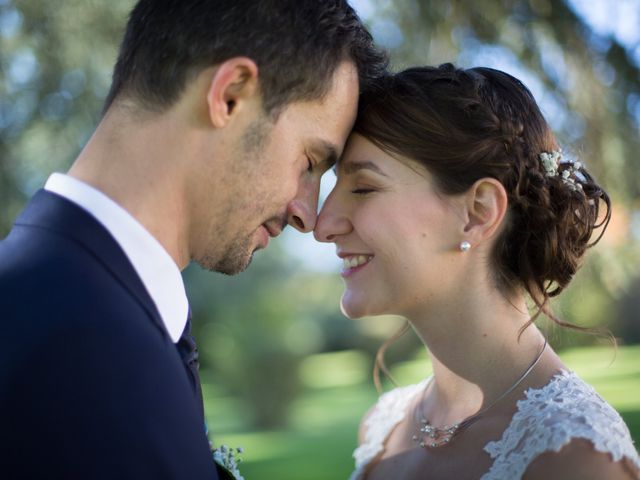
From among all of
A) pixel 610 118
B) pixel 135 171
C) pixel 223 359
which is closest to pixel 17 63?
pixel 135 171

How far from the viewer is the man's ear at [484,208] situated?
2.80 meters

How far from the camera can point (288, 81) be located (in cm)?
231

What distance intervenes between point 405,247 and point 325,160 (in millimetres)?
460

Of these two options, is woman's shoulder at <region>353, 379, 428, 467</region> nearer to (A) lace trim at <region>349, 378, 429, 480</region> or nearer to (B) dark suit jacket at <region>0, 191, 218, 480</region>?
(A) lace trim at <region>349, 378, 429, 480</region>

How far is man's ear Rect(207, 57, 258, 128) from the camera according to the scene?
2150 millimetres

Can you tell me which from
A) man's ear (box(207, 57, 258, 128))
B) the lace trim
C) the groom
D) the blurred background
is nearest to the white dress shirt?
the groom

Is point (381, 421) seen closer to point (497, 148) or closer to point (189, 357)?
point (497, 148)

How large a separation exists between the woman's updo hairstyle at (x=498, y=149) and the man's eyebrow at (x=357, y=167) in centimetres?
8

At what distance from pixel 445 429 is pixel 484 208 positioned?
84cm

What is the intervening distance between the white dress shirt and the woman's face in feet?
3.22

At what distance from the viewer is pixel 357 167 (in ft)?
9.49

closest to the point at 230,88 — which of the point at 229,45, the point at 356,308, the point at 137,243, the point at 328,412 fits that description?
the point at 229,45

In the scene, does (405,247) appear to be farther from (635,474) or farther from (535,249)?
(635,474)

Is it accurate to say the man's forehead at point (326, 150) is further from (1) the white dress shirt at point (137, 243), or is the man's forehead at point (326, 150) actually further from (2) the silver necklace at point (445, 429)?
(2) the silver necklace at point (445, 429)
